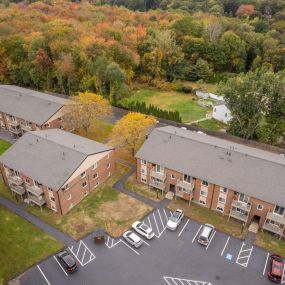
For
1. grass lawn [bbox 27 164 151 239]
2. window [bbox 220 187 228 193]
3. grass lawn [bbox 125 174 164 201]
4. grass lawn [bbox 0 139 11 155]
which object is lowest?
grass lawn [bbox 0 139 11 155]

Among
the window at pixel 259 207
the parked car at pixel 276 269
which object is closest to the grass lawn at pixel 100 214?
the window at pixel 259 207

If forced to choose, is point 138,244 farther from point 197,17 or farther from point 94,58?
point 197,17

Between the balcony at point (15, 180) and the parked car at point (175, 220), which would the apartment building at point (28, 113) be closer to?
the balcony at point (15, 180)

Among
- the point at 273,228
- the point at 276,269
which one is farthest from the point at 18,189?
the point at 273,228

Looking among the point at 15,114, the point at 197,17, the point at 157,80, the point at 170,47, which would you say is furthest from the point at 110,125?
the point at 197,17

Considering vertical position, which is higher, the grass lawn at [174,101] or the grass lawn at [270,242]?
the grass lawn at [270,242]

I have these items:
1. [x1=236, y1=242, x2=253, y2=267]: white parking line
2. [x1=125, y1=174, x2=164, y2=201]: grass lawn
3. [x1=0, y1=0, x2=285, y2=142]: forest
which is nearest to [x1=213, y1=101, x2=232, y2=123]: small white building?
[x1=0, y1=0, x2=285, y2=142]: forest

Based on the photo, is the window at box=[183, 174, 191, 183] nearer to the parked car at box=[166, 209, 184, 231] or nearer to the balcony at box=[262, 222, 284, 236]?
the parked car at box=[166, 209, 184, 231]

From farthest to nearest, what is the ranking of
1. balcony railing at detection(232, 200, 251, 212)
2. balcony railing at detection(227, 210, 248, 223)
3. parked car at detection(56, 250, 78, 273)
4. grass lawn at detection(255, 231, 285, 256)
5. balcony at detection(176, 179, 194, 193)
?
1. balcony at detection(176, 179, 194, 193)
2. balcony railing at detection(227, 210, 248, 223)
3. balcony railing at detection(232, 200, 251, 212)
4. grass lawn at detection(255, 231, 285, 256)
5. parked car at detection(56, 250, 78, 273)
